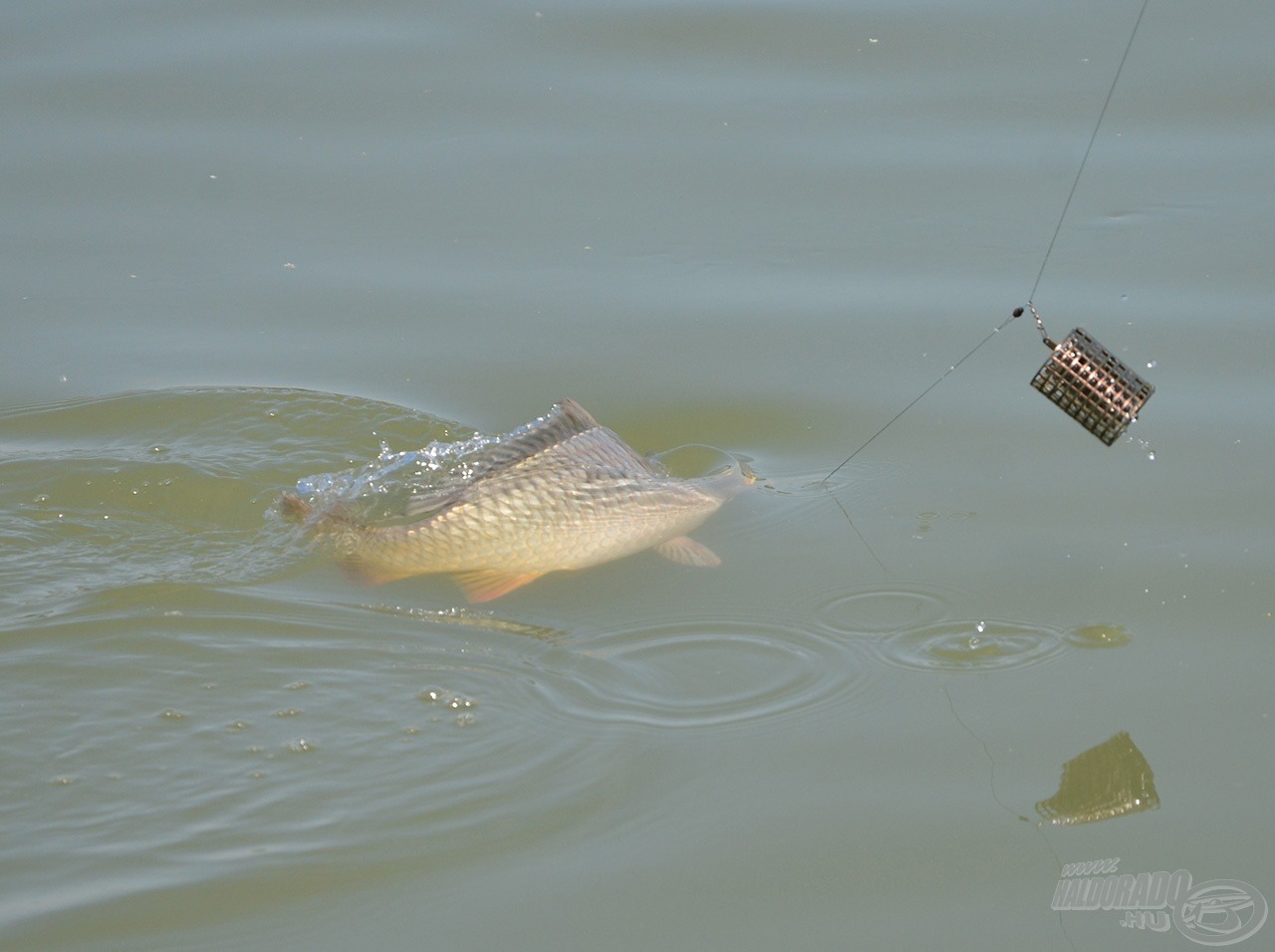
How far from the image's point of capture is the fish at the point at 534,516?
4746 mm

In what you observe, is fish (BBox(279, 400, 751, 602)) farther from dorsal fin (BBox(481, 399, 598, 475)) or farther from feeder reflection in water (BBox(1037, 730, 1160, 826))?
feeder reflection in water (BBox(1037, 730, 1160, 826))

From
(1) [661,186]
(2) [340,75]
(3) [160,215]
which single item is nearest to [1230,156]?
(1) [661,186]

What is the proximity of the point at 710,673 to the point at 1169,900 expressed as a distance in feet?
4.61

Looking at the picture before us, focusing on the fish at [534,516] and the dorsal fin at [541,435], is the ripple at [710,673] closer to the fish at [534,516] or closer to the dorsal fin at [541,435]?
the fish at [534,516]

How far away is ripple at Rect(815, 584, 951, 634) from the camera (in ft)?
15.0

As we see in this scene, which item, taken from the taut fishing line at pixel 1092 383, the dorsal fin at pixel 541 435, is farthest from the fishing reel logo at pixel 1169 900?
the dorsal fin at pixel 541 435

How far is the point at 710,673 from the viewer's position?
4.36 metres

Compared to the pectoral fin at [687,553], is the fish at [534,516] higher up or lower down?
higher up

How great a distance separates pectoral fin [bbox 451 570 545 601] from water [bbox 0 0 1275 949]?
47 mm

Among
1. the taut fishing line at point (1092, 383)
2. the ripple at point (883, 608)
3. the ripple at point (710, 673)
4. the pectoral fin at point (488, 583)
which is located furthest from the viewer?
the pectoral fin at point (488, 583)

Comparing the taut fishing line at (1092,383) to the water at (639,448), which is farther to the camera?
the taut fishing line at (1092,383)

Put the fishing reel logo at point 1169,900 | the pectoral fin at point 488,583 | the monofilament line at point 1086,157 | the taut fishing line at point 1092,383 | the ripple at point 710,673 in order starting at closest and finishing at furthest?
the fishing reel logo at point 1169,900 → the ripple at point 710,673 → the taut fishing line at point 1092,383 → the pectoral fin at point 488,583 → the monofilament line at point 1086,157

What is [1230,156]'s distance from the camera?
728cm

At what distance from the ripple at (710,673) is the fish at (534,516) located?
42 cm
